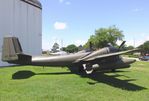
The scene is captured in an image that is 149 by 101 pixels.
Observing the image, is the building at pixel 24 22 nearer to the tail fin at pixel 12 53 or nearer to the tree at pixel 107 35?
the tail fin at pixel 12 53

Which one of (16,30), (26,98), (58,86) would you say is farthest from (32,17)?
(26,98)

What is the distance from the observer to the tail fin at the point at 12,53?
55.1 feet

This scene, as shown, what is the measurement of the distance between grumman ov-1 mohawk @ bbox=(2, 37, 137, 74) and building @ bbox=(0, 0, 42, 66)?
10987 mm

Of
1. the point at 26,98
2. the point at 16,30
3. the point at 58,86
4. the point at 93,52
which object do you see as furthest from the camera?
the point at 16,30

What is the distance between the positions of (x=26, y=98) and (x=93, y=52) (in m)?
9.39

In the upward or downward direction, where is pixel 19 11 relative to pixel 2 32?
upward

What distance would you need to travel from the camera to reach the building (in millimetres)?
31109

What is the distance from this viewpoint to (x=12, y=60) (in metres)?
16.8

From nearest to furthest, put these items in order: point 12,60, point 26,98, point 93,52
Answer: point 26,98
point 12,60
point 93,52

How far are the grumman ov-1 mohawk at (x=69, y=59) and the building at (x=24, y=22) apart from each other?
11.0m

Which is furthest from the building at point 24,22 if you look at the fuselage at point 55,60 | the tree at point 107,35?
the tree at point 107,35

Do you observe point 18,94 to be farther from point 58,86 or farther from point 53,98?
point 58,86

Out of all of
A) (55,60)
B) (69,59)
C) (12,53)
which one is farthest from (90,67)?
(12,53)

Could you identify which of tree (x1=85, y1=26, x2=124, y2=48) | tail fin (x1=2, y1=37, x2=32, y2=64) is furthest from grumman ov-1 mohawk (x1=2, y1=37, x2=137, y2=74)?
tree (x1=85, y1=26, x2=124, y2=48)
